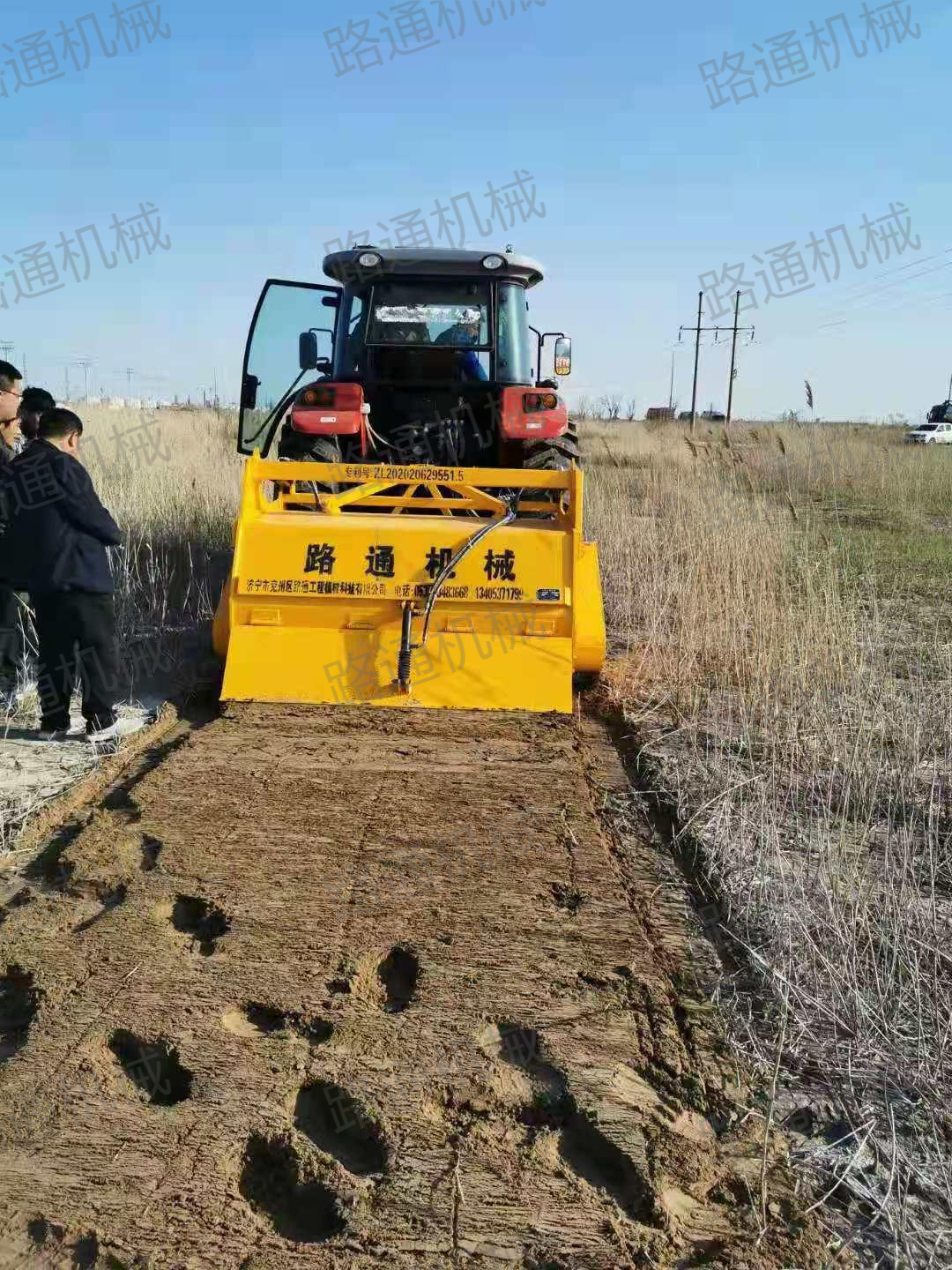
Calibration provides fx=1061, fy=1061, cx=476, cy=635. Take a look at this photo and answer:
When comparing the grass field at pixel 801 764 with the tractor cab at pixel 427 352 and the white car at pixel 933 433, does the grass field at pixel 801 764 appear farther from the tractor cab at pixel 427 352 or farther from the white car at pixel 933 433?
the white car at pixel 933 433

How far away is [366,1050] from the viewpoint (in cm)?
244

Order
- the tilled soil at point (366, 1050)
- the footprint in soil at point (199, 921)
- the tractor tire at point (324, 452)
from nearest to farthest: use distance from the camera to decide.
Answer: the tilled soil at point (366, 1050) < the footprint in soil at point (199, 921) < the tractor tire at point (324, 452)

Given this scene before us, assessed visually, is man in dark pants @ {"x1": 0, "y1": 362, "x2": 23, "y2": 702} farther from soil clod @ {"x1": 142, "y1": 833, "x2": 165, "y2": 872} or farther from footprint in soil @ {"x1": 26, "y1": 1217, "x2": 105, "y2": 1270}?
footprint in soil @ {"x1": 26, "y1": 1217, "x2": 105, "y2": 1270}

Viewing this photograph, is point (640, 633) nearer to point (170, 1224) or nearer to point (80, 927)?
point (80, 927)

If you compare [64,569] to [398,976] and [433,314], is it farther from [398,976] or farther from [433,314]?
[433,314]

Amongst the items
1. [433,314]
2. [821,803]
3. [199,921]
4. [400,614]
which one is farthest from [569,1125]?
[433,314]

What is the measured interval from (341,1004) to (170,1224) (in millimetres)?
736

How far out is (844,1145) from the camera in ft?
7.22

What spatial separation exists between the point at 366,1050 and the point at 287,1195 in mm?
416

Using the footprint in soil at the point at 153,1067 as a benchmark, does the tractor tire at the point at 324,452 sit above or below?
above

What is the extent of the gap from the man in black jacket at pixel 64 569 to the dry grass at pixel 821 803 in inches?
98.5

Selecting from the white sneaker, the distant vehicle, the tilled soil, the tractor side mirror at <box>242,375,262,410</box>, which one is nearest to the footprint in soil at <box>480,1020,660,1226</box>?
the tilled soil

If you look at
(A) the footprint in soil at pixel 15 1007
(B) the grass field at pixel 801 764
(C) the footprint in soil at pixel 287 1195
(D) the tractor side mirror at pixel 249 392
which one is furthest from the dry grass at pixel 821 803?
(D) the tractor side mirror at pixel 249 392

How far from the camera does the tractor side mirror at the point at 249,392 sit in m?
6.54
